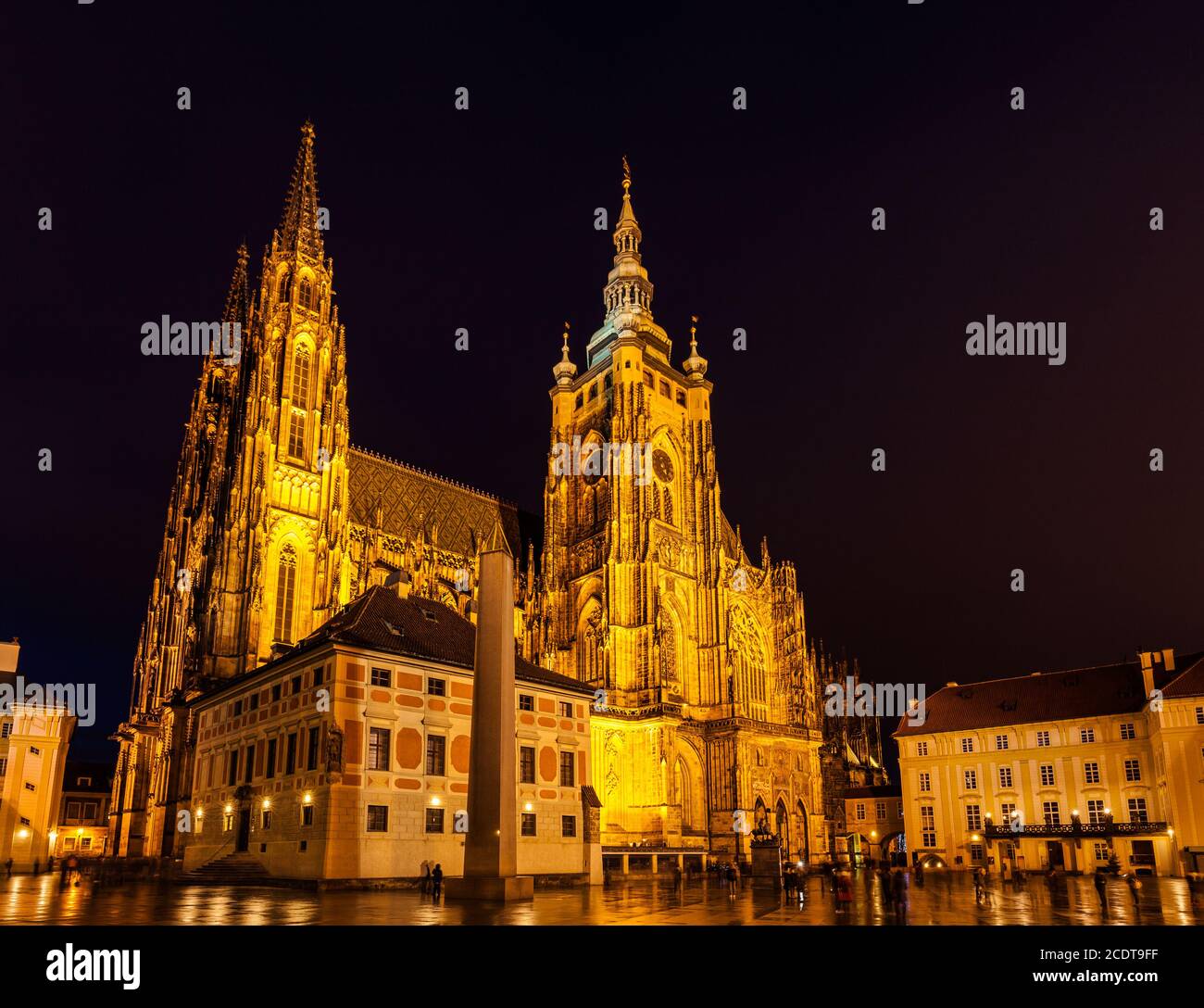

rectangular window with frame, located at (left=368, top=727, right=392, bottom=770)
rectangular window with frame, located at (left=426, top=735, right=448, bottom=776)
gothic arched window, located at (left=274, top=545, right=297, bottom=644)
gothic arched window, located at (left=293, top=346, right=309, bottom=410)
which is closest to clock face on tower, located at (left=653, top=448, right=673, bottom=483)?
gothic arched window, located at (left=293, top=346, right=309, bottom=410)

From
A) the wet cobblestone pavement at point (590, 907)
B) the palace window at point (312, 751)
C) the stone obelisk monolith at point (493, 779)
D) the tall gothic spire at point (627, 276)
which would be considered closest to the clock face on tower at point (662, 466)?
the tall gothic spire at point (627, 276)

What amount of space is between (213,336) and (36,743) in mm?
35211

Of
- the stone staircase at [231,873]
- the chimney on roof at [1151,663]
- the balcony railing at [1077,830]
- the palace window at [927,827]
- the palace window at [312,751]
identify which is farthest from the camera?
the palace window at [927,827]

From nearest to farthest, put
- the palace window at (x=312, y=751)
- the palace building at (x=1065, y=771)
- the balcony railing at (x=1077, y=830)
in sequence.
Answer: the palace window at (x=312, y=751) → the palace building at (x=1065, y=771) → the balcony railing at (x=1077, y=830)

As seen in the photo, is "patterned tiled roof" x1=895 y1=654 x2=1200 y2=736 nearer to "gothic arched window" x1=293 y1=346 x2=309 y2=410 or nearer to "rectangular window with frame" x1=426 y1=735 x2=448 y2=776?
"rectangular window with frame" x1=426 y1=735 x2=448 y2=776

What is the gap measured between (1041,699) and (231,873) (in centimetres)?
4942

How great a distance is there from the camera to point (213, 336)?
→ 79.3 meters

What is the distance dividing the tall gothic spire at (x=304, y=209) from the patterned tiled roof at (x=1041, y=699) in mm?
55537

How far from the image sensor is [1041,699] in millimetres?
60625

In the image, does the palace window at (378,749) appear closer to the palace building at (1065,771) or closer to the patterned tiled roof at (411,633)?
the patterned tiled roof at (411,633)

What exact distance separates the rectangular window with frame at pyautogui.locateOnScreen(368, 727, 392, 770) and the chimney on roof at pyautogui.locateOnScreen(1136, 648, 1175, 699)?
4407 cm

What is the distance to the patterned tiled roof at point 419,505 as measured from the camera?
6925cm

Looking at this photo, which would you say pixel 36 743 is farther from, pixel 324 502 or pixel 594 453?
pixel 594 453
